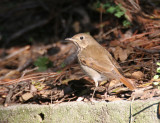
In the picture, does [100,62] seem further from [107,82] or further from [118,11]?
[118,11]

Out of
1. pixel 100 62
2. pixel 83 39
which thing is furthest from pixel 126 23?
pixel 100 62

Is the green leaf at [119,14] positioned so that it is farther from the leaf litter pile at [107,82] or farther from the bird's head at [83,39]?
the bird's head at [83,39]

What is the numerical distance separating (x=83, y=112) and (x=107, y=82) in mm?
864

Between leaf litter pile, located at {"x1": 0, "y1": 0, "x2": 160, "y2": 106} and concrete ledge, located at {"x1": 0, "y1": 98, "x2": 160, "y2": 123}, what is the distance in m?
0.15

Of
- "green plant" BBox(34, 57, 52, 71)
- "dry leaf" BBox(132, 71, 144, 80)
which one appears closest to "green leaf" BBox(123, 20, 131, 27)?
"dry leaf" BBox(132, 71, 144, 80)

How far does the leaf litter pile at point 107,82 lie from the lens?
3.39 meters

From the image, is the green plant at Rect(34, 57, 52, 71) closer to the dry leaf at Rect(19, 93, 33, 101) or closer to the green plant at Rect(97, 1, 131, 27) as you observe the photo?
the dry leaf at Rect(19, 93, 33, 101)

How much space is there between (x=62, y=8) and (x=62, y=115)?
4.11 metres

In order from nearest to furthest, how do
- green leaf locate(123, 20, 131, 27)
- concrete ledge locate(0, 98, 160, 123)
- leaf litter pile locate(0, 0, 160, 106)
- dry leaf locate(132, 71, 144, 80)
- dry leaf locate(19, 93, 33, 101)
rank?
1. concrete ledge locate(0, 98, 160, 123)
2. leaf litter pile locate(0, 0, 160, 106)
3. dry leaf locate(132, 71, 144, 80)
4. dry leaf locate(19, 93, 33, 101)
5. green leaf locate(123, 20, 131, 27)

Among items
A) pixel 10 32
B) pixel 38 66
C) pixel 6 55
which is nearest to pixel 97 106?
pixel 38 66

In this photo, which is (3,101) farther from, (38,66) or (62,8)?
(62,8)

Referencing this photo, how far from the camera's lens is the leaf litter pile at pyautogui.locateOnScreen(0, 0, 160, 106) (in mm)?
3387

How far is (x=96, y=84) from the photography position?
3.66 m

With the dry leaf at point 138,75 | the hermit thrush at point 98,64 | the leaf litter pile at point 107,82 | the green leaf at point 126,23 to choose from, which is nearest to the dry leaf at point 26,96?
the leaf litter pile at point 107,82
